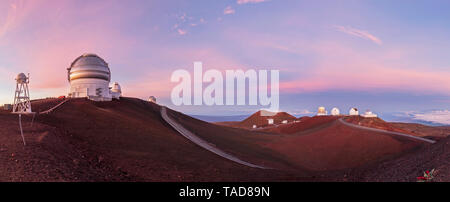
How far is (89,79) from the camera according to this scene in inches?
1609

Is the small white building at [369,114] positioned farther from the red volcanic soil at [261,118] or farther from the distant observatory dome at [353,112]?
the red volcanic soil at [261,118]

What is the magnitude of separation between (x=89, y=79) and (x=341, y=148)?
41.1 meters

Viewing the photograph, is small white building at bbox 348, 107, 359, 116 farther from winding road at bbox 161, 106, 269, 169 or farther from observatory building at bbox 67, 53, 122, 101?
observatory building at bbox 67, 53, 122, 101

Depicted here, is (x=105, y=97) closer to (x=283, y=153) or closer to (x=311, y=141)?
(x=283, y=153)

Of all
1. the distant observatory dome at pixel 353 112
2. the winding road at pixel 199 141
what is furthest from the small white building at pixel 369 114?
the winding road at pixel 199 141

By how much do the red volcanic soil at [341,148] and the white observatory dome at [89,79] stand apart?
29.5 m

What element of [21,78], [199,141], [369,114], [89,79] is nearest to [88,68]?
[89,79]

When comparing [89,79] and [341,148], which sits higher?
[89,79]

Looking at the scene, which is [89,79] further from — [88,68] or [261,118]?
[261,118]

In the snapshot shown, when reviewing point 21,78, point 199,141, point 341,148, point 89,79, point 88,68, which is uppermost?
point 88,68

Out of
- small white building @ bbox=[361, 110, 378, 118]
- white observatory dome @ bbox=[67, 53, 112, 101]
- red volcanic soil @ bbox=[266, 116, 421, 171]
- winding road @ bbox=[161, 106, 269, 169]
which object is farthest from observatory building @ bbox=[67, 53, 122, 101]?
small white building @ bbox=[361, 110, 378, 118]

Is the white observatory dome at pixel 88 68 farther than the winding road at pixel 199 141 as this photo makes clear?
Yes

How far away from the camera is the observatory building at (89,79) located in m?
40.8

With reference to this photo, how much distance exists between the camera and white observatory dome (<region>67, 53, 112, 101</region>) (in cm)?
4078
